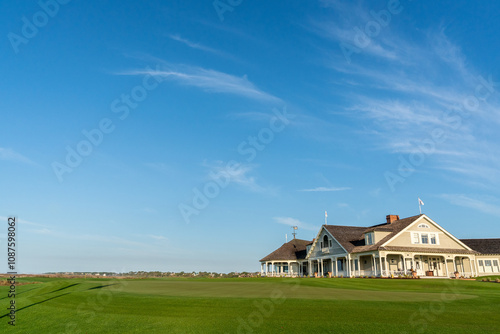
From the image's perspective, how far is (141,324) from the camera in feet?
47.1

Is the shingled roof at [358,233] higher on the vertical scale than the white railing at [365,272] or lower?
higher

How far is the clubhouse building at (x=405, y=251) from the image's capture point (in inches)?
1735

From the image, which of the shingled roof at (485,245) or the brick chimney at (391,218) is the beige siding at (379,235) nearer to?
the brick chimney at (391,218)

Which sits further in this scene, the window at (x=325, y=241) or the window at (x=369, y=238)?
the window at (x=325, y=241)

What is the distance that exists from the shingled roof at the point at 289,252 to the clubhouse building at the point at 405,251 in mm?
9520

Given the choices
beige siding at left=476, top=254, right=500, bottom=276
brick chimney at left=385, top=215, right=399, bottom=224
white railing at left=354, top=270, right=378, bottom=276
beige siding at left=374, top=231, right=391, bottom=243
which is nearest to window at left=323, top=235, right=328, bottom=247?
white railing at left=354, top=270, right=378, bottom=276

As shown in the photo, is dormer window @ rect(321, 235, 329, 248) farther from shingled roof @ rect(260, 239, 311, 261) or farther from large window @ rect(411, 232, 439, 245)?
large window @ rect(411, 232, 439, 245)

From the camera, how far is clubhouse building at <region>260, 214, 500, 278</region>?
44.1 m

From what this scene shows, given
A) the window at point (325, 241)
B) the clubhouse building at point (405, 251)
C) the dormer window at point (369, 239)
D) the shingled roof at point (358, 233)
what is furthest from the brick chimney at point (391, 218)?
the window at point (325, 241)

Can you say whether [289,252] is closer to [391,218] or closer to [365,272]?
[391,218]

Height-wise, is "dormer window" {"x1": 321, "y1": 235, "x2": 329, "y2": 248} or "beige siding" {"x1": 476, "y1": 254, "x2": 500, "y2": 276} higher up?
"dormer window" {"x1": 321, "y1": 235, "x2": 329, "y2": 248}

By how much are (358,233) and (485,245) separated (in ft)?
56.5

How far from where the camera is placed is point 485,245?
174 ft

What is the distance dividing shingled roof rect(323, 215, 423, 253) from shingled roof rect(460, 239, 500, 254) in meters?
12.5
